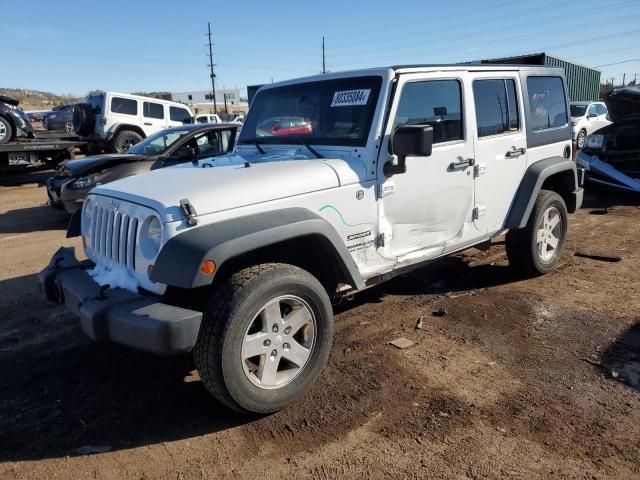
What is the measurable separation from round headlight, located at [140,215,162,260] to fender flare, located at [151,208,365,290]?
0.57ft

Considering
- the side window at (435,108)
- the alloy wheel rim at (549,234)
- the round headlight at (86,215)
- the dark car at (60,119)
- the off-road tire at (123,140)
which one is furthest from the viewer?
the dark car at (60,119)

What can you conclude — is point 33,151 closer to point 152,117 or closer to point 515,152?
point 152,117

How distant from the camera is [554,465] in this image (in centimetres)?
255

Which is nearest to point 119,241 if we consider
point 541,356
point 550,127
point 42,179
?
point 541,356

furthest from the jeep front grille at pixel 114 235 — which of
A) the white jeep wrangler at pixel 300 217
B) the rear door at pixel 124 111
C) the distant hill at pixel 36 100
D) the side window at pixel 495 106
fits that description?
the distant hill at pixel 36 100

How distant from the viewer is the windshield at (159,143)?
336 inches

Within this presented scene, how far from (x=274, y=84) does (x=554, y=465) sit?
3563 millimetres

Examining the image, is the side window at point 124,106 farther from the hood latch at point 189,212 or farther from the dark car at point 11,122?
the hood latch at point 189,212

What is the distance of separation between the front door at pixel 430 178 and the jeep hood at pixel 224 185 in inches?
21.5

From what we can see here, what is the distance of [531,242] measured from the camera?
497 centimetres

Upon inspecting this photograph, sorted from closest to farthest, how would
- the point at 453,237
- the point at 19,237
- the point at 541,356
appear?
the point at 541,356, the point at 453,237, the point at 19,237

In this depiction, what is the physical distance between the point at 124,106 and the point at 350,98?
14.4 metres

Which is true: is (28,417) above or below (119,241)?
below

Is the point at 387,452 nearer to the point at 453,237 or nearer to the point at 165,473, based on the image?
the point at 165,473
